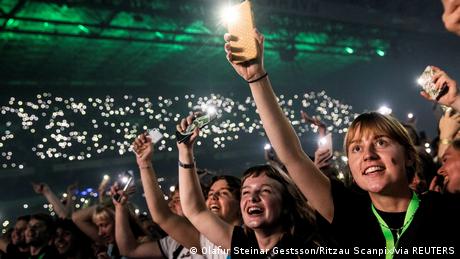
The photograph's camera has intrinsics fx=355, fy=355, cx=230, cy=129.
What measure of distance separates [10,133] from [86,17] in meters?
14.3

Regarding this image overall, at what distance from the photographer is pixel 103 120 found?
22703 mm

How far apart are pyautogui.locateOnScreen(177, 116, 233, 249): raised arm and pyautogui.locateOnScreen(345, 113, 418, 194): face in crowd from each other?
3.46 ft

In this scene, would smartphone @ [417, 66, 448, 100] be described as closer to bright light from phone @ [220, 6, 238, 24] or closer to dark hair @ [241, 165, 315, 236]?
dark hair @ [241, 165, 315, 236]

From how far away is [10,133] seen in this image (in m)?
20.5

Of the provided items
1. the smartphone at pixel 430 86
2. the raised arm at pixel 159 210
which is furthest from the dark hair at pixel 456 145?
the raised arm at pixel 159 210

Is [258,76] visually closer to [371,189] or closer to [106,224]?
[371,189]

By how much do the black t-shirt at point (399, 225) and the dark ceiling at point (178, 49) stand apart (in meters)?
8.13

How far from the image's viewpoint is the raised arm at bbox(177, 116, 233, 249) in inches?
97.0

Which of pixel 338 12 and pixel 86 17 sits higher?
pixel 338 12

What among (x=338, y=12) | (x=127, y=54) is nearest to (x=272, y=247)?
(x=338, y=12)

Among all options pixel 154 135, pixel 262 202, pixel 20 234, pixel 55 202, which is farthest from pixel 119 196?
pixel 55 202

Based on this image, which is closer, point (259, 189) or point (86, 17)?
point (259, 189)

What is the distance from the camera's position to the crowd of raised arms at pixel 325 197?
167 cm

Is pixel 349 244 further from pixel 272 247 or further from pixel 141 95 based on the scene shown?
pixel 141 95
